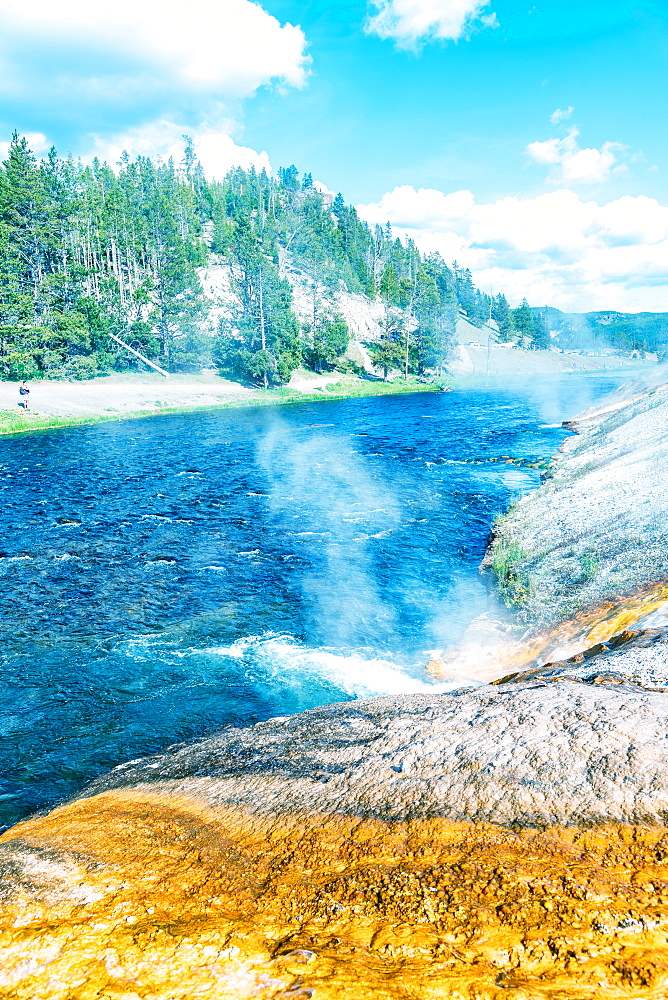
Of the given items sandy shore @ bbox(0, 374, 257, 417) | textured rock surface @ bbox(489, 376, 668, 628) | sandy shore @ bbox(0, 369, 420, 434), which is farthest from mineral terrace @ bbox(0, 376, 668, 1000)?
sandy shore @ bbox(0, 374, 257, 417)

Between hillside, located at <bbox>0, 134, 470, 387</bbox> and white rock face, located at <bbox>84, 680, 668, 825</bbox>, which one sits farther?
hillside, located at <bbox>0, 134, 470, 387</bbox>

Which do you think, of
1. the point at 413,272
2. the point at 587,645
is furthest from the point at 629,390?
the point at 413,272

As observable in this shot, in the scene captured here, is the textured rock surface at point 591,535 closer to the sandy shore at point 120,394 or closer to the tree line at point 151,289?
the sandy shore at point 120,394

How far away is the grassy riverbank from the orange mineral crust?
5103cm

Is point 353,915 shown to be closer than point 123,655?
Yes

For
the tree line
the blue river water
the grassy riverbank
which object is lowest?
the blue river water

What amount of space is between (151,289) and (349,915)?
96985 millimetres

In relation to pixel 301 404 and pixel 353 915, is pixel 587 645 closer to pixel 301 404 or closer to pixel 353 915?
pixel 353 915

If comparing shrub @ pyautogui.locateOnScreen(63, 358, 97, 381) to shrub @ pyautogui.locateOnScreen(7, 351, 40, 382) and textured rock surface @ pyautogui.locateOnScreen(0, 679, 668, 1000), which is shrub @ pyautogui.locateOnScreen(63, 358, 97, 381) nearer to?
shrub @ pyautogui.locateOnScreen(7, 351, 40, 382)

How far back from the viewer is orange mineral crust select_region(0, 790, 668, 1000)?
3.31 meters

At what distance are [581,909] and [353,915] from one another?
61.8 inches

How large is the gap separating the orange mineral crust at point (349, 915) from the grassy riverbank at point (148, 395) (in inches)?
2009

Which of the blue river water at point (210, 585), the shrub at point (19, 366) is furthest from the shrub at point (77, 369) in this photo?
the blue river water at point (210, 585)

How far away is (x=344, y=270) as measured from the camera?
134125 millimetres
